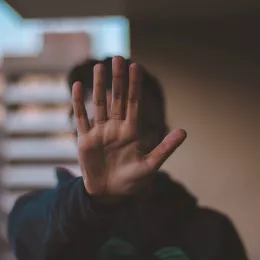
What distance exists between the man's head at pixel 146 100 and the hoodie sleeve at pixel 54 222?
0.24 ft

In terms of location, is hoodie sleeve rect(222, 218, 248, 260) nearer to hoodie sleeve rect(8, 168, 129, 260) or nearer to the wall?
the wall

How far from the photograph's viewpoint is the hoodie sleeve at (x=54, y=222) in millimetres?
415

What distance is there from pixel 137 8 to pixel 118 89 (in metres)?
0.17

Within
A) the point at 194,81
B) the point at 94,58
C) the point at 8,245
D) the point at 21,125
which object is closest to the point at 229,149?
the point at 194,81

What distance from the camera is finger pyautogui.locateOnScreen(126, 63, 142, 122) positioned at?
403 mm


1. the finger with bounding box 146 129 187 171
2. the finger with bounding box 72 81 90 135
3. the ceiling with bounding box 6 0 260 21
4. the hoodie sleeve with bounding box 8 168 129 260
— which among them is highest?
the ceiling with bounding box 6 0 260 21

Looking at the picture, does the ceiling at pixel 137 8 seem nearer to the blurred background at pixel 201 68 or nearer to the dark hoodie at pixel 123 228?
the blurred background at pixel 201 68

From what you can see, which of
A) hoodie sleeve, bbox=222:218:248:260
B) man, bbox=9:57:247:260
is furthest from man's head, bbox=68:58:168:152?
hoodie sleeve, bbox=222:218:248:260

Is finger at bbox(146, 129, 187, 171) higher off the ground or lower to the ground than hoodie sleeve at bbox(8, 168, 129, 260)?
higher

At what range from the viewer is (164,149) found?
1.30 ft

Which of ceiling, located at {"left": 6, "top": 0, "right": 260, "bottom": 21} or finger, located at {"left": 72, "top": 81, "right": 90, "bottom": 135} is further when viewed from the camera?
ceiling, located at {"left": 6, "top": 0, "right": 260, "bottom": 21}

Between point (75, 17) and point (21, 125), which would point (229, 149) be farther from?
point (21, 125)

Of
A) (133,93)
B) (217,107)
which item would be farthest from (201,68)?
(133,93)

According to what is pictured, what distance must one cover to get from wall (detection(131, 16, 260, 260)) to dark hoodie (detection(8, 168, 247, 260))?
0.02 metres
